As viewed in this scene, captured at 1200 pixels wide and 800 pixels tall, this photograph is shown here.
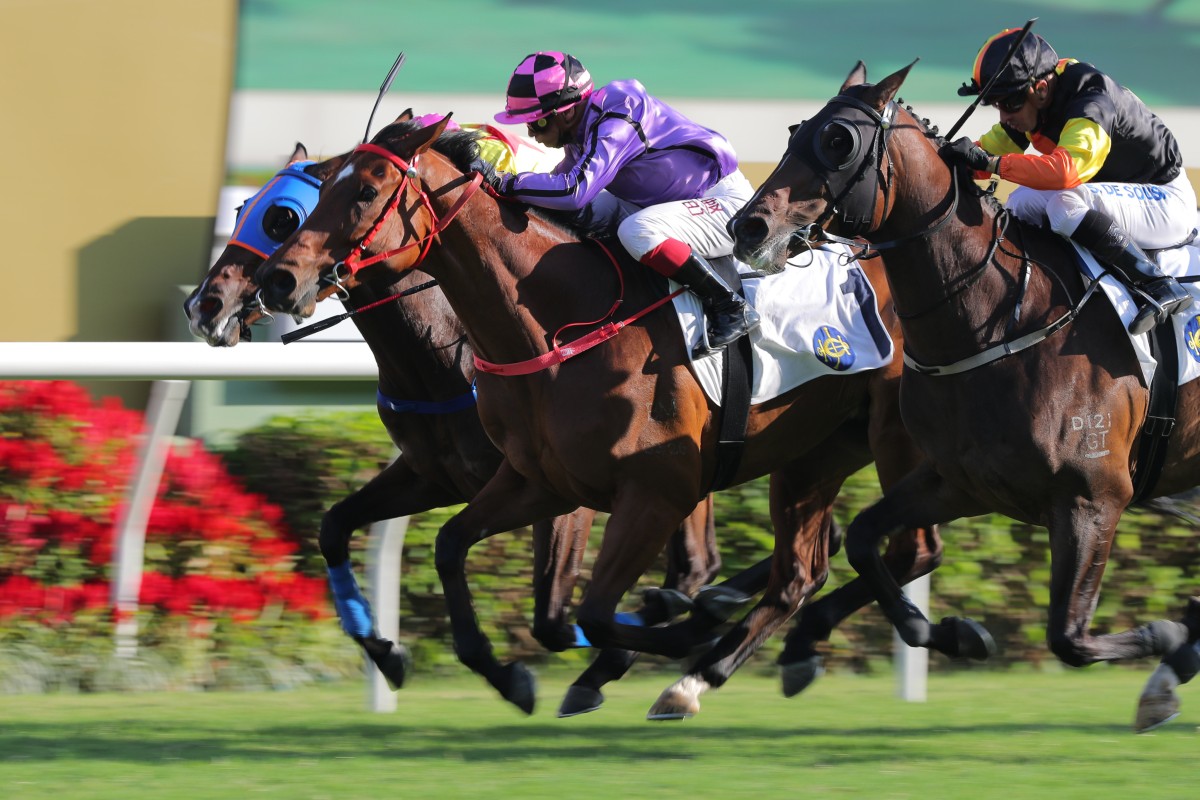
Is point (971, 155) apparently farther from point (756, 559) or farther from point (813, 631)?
point (756, 559)

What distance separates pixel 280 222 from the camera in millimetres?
5102

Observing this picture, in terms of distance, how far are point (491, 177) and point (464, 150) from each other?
12cm

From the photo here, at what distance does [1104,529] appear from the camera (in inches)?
173

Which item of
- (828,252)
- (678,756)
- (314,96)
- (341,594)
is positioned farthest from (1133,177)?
(314,96)

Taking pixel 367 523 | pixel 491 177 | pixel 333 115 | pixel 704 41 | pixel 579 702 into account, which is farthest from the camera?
pixel 704 41

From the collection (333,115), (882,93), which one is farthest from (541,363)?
(333,115)

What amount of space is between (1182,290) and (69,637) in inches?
139

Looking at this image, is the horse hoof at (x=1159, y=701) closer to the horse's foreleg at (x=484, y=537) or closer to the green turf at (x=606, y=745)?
the green turf at (x=606, y=745)

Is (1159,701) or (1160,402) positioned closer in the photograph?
(1160,402)

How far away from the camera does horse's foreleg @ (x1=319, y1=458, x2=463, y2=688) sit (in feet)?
17.1

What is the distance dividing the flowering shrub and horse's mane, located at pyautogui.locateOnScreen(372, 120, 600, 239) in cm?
161

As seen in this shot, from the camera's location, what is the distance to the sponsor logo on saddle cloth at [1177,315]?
453 cm

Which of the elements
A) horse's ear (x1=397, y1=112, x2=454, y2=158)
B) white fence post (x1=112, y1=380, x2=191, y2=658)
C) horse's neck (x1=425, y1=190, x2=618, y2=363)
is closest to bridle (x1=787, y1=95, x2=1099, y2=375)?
horse's neck (x1=425, y1=190, x2=618, y2=363)

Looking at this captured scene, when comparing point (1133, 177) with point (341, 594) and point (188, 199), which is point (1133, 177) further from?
point (188, 199)
